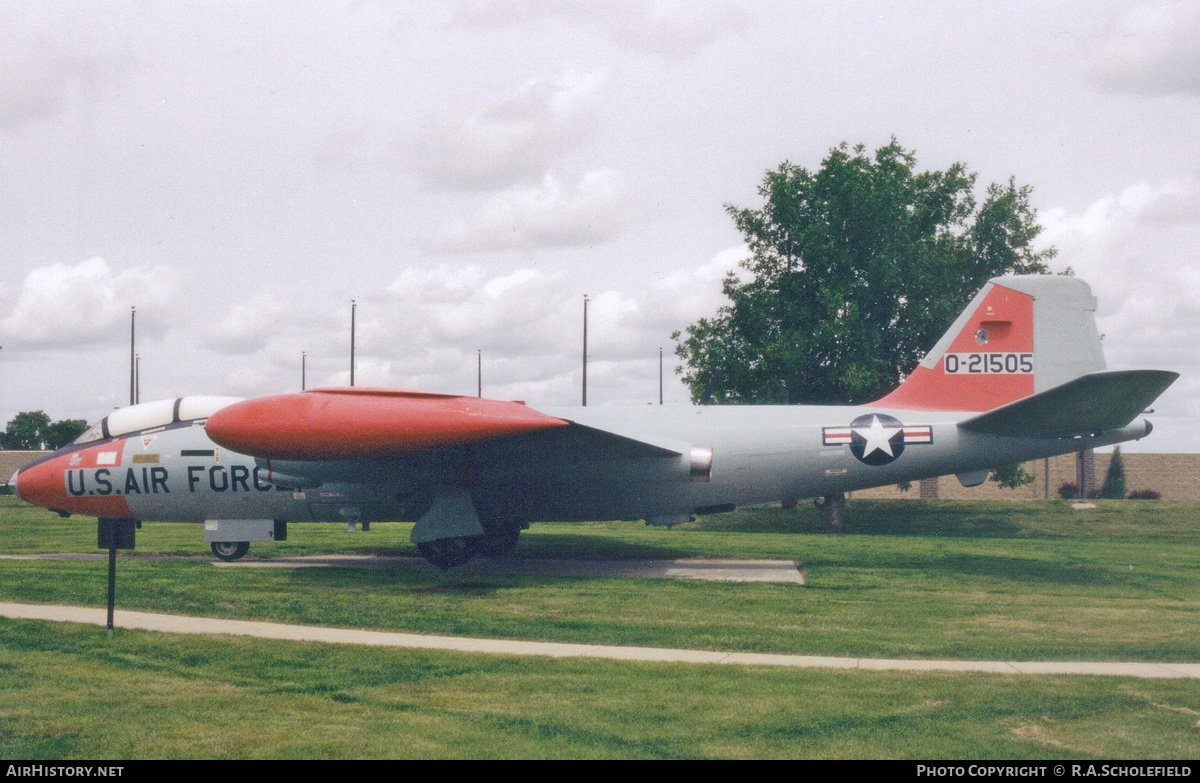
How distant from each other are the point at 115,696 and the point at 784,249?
2974cm

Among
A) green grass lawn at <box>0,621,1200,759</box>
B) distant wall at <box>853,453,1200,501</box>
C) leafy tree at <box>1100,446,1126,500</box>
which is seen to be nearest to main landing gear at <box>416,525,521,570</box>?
green grass lawn at <box>0,621,1200,759</box>

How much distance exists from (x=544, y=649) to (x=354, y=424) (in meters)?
5.61

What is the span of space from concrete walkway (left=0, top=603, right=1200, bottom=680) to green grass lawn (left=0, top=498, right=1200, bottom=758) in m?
0.36

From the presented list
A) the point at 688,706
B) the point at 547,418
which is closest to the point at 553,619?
the point at 547,418

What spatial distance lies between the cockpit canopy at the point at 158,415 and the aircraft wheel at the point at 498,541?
5.54 meters

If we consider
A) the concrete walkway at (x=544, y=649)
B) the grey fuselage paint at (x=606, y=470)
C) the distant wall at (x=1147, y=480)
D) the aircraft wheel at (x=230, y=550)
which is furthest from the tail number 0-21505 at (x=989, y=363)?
the distant wall at (x=1147, y=480)

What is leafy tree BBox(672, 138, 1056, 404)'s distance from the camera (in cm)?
3169

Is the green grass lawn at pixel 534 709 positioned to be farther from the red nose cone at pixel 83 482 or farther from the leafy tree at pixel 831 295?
the leafy tree at pixel 831 295

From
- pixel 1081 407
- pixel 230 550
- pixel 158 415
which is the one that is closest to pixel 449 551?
pixel 230 550

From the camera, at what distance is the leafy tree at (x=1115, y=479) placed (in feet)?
160

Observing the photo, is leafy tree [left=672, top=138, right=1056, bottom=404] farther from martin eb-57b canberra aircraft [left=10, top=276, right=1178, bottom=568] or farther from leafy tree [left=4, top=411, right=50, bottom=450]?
leafy tree [left=4, top=411, right=50, bottom=450]

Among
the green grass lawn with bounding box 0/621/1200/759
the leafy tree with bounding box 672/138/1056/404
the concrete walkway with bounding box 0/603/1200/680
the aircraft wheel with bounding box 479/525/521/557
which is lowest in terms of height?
the concrete walkway with bounding box 0/603/1200/680

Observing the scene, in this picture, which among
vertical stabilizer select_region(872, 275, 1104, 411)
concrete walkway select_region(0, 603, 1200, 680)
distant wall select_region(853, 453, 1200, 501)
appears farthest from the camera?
distant wall select_region(853, 453, 1200, 501)

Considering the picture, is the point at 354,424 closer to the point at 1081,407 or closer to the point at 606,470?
the point at 606,470
